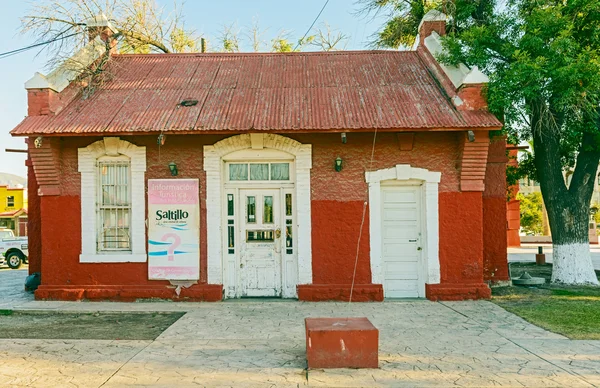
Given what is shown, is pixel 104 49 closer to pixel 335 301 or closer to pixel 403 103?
pixel 403 103

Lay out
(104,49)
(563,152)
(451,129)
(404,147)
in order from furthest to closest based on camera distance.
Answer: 1. (563,152)
2. (104,49)
3. (404,147)
4. (451,129)

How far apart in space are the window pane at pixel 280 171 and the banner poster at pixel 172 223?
1.57m

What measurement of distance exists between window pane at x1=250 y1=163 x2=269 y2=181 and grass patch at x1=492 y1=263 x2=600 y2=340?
16.9ft

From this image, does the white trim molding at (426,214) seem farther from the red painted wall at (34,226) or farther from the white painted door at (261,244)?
the red painted wall at (34,226)

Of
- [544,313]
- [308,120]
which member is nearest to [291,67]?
[308,120]

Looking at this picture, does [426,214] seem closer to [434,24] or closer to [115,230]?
[434,24]

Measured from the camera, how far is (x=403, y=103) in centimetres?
1085

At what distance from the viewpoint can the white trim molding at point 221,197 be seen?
10547 millimetres

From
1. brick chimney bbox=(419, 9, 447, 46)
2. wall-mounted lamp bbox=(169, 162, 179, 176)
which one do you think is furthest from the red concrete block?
brick chimney bbox=(419, 9, 447, 46)

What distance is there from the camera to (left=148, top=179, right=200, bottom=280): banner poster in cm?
1059

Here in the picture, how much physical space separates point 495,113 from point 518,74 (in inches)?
33.5

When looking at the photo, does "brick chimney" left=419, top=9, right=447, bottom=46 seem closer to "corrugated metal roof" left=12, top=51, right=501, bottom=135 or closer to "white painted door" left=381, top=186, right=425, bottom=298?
"corrugated metal roof" left=12, top=51, right=501, bottom=135

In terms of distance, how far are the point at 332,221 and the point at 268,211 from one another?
1.33 meters

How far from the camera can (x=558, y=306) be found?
31.9ft
